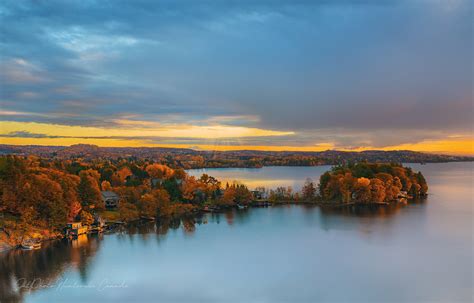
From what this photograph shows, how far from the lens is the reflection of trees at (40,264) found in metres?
11.6

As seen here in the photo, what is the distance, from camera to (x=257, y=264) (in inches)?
548

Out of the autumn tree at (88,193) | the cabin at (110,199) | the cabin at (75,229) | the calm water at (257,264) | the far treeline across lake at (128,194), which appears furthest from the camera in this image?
the cabin at (110,199)

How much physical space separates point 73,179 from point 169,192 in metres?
5.78

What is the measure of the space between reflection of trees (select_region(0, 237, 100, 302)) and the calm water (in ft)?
0.09

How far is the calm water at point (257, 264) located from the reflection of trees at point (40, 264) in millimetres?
29

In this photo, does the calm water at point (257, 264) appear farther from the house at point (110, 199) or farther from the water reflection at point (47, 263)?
the house at point (110, 199)

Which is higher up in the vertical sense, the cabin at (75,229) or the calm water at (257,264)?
the cabin at (75,229)

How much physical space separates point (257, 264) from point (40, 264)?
6650 mm

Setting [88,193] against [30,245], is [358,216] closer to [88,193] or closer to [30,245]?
[88,193]

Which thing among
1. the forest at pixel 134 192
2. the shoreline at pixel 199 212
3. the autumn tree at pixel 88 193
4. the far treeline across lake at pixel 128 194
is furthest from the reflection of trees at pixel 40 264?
the autumn tree at pixel 88 193

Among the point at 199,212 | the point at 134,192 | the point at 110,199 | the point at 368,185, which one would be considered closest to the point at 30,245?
the point at 110,199

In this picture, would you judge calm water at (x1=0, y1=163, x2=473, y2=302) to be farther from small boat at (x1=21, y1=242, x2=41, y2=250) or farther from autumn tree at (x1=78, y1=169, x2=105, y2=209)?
autumn tree at (x1=78, y1=169, x2=105, y2=209)

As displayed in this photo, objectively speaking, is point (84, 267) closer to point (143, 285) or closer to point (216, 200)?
point (143, 285)

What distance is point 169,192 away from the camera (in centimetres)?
2523
